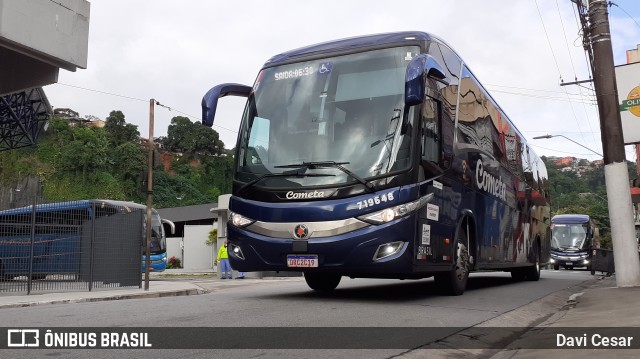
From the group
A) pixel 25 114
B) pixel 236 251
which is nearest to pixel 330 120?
pixel 236 251

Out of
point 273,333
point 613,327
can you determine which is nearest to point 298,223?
point 273,333

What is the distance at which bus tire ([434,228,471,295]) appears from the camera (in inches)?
359

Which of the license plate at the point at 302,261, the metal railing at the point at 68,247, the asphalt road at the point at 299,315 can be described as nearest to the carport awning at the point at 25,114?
the metal railing at the point at 68,247

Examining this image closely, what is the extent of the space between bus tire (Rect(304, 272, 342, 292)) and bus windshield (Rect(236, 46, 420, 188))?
8.75 ft

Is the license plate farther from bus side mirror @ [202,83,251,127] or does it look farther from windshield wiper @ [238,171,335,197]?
bus side mirror @ [202,83,251,127]

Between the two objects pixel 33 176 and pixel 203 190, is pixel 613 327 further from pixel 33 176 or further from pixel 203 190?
pixel 203 190

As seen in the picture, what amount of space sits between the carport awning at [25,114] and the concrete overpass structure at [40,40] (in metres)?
25.6

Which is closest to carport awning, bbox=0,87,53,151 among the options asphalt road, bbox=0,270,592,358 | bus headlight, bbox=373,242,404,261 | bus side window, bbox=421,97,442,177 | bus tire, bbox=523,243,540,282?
bus tire, bbox=523,243,540,282

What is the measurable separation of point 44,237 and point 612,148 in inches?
457

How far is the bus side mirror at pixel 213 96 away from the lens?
878 cm

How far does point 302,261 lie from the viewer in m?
7.67

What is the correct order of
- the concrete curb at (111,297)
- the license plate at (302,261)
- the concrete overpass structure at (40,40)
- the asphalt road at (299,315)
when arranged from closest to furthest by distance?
1. the asphalt road at (299,315)
2. the concrete overpass structure at (40,40)
3. the license plate at (302,261)
4. the concrete curb at (111,297)

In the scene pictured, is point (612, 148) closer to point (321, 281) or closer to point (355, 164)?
point (321, 281)

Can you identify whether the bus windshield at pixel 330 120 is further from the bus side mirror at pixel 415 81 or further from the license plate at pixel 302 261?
the license plate at pixel 302 261
